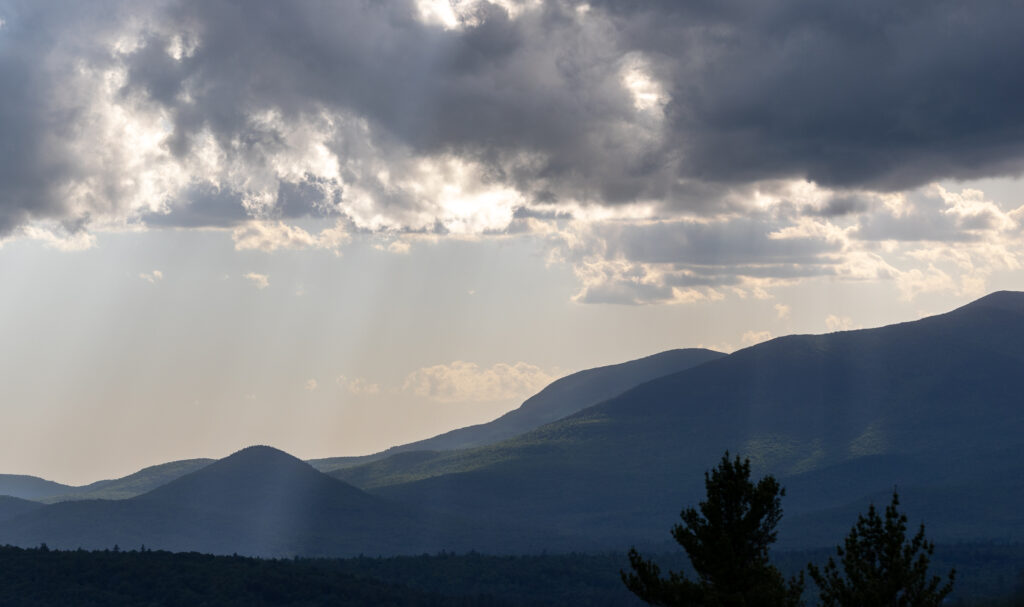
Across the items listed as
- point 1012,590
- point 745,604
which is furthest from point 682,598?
point 1012,590

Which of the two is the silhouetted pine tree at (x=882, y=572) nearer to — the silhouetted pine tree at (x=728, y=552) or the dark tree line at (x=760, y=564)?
the dark tree line at (x=760, y=564)

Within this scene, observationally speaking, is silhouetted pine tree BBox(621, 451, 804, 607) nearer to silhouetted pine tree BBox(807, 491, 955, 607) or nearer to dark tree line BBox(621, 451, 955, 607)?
dark tree line BBox(621, 451, 955, 607)

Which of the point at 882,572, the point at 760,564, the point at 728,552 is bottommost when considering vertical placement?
the point at 882,572

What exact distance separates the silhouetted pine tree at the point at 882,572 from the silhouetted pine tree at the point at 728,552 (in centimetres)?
221

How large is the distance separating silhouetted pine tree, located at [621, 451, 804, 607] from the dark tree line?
1.7 inches

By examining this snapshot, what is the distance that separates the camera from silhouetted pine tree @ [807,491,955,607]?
55.7 m

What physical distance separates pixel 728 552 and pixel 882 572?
267 inches

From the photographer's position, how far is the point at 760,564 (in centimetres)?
5894

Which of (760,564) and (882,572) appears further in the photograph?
(760,564)

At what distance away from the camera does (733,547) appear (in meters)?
59.8

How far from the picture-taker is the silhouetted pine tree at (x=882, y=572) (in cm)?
5566

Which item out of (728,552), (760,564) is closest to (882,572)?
(760,564)

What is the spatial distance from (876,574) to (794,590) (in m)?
3.89

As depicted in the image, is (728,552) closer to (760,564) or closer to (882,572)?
(760,564)
